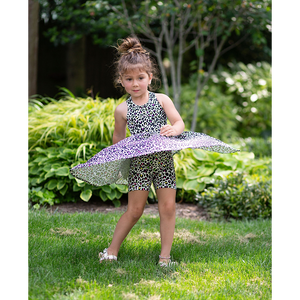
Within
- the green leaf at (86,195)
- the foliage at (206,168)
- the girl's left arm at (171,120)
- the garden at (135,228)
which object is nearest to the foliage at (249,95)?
the garden at (135,228)

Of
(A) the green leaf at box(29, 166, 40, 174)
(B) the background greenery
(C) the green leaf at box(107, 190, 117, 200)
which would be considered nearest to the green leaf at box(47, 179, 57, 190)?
(B) the background greenery

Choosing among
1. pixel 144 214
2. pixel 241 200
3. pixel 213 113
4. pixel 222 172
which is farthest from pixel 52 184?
pixel 213 113

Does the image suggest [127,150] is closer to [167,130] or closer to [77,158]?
[167,130]

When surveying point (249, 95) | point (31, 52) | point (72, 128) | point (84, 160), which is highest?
point (31, 52)

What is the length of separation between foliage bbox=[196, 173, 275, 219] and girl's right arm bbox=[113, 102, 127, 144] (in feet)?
5.41

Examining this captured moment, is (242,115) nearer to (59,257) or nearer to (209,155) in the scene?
(209,155)

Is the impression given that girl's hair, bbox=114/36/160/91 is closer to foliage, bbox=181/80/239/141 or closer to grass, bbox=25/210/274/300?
grass, bbox=25/210/274/300

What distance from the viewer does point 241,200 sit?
3682mm

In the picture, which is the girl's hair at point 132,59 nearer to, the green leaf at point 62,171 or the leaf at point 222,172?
the green leaf at point 62,171

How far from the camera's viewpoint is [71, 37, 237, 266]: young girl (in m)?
2.26

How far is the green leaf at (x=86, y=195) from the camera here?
3.59 metres

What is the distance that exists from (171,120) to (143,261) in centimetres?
94
